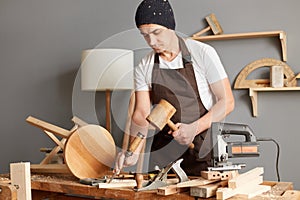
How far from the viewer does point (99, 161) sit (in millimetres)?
2135

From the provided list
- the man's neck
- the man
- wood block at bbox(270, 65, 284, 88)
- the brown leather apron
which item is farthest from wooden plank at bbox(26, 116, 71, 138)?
wood block at bbox(270, 65, 284, 88)

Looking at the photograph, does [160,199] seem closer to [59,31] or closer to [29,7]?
[59,31]

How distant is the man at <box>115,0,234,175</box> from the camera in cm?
193

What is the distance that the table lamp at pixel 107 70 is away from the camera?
3.02 meters

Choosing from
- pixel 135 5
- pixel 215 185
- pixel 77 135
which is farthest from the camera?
pixel 135 5

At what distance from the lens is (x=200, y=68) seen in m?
2.07

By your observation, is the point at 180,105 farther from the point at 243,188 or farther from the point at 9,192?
the point at 9,192

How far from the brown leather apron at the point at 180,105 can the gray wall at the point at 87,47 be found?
0.96 metres

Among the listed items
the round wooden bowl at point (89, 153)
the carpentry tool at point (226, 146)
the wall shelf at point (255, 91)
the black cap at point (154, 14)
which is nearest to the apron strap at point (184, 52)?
the black cap at point (154, 14)

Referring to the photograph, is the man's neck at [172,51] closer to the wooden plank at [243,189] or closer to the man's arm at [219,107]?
the man's arm at [219,107]

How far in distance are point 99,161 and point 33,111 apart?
1865 millimetres

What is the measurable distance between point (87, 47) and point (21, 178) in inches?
96.9

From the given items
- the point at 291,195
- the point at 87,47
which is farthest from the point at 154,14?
the point at 87,47

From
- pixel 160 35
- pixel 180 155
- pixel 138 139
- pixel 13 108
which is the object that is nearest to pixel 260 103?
pixel 180 155
